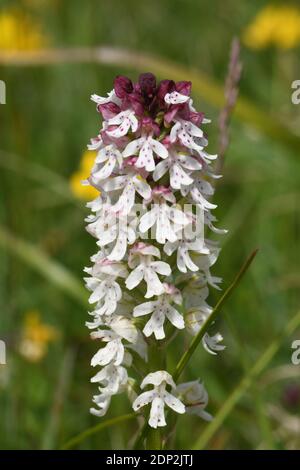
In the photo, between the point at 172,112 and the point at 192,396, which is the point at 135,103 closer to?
the point at 172,112

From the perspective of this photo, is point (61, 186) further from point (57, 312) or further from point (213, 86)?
point (213, 86)

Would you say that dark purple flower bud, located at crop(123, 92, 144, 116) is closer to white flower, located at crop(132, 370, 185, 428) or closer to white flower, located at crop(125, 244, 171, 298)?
white flower, located at crop(125, 244, 171, 298)

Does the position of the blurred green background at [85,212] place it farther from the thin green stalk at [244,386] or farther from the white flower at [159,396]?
the white flower at [159,396]

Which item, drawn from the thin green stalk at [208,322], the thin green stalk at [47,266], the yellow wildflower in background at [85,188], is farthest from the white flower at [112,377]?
the yellow wildflower in background at [85,188]

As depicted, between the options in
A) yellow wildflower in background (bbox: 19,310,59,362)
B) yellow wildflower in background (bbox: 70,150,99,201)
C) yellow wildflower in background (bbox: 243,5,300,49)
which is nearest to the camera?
yellow wildflower in background (bbox: 19,310,59,362)

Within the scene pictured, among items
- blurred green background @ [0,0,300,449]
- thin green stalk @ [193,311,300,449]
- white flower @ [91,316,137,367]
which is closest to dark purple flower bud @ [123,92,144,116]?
white flower @ [91,316,137,367]

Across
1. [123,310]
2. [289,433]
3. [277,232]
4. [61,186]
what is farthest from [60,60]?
[123,310]
